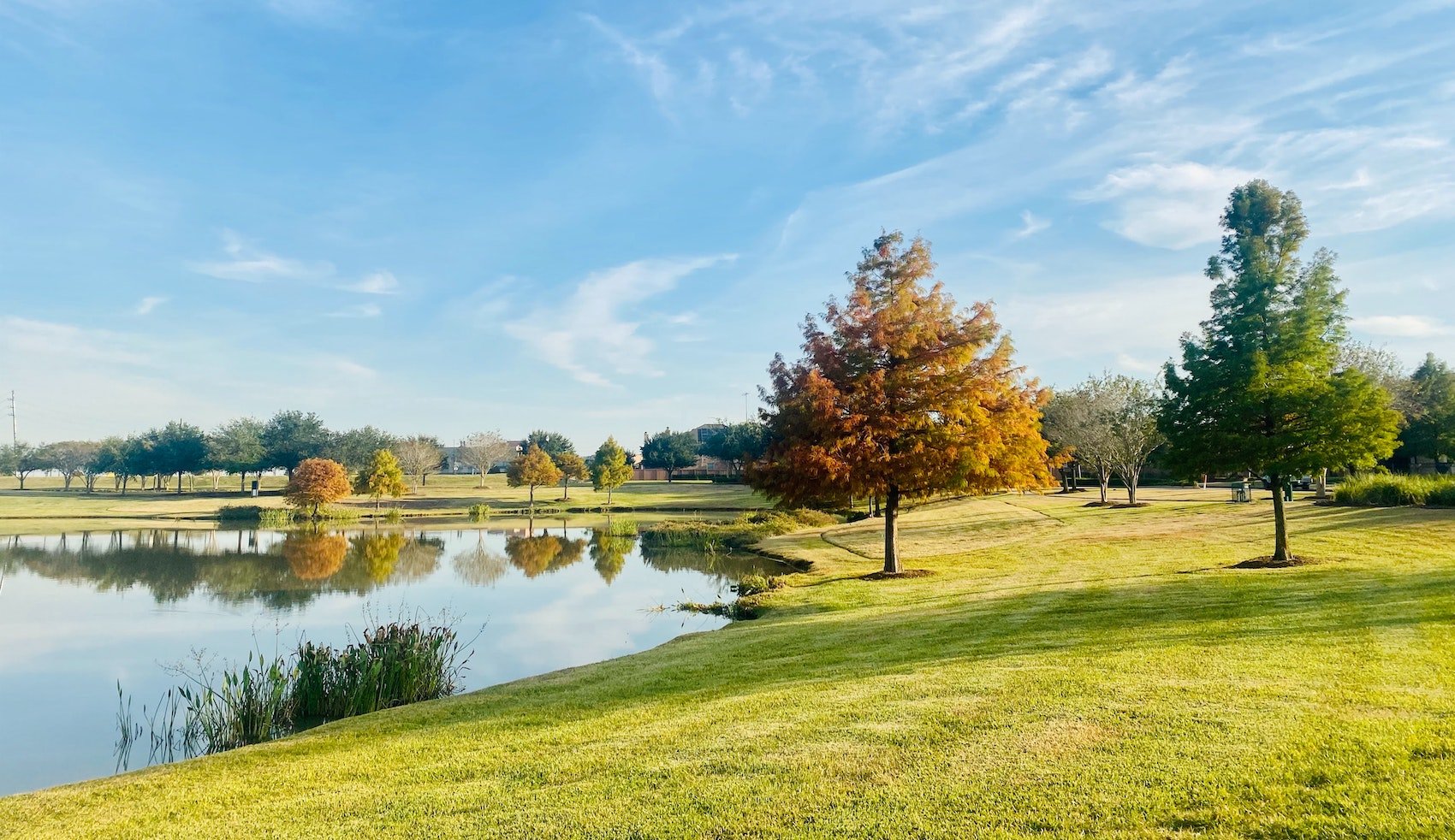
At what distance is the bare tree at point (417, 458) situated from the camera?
97.4 metres

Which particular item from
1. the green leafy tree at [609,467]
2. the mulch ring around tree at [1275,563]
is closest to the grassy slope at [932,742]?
the mulch ring around tree at [1275,563]

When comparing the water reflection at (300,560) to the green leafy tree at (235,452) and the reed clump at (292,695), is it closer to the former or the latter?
the reed clump at (292,695)

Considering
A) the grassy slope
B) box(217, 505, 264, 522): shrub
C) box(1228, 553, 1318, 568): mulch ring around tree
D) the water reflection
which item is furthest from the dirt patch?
box(217, 505, 264, 522): shrub

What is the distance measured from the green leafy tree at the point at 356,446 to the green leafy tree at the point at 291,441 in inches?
42.4

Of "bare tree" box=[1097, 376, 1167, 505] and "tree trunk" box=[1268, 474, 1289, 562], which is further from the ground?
"bare tree" box=[1097, 376, 1167, 505]

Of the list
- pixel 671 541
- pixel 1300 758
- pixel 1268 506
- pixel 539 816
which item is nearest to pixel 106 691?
pixel 539 816

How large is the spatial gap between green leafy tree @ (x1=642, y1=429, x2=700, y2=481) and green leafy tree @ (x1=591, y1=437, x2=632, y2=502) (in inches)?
1293

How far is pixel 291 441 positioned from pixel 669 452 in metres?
45.2

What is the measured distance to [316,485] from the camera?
62.8 metres

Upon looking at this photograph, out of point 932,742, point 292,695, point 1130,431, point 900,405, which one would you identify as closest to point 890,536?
point 900,405

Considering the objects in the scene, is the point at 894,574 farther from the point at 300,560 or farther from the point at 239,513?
the point at 239,513

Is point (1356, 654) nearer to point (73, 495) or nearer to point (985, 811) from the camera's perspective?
point (985, 811)

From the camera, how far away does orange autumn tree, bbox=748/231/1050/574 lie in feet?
67.9

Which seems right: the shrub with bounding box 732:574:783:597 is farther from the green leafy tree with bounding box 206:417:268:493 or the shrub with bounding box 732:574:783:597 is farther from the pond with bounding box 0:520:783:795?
the green leafy tree with bounding box 206:417:268:493
